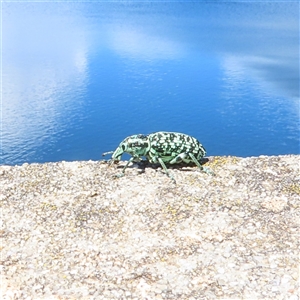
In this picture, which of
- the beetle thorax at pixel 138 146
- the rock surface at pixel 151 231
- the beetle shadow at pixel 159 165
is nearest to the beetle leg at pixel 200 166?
the rock surface at pixel 151 231

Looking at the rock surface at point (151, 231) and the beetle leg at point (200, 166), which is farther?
the beetle leg at point (200, 166)

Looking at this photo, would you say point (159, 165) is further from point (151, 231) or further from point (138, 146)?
point (151, 231)

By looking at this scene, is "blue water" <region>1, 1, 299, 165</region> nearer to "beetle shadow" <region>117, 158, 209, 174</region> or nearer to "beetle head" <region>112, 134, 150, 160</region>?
"beetle shadow" <region>117, 158, 209, 174</region>

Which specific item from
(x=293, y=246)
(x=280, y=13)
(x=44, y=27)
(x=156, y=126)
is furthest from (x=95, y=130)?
(x=280, y=13)

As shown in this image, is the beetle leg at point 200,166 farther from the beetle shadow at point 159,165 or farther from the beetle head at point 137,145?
the beetle head at point 137,145

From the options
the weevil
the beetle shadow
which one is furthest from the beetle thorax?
the beetle shadow

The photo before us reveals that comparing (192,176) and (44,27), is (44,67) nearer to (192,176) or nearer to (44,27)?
(44,27)

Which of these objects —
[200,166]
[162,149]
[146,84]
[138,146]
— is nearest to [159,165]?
[162,149]
